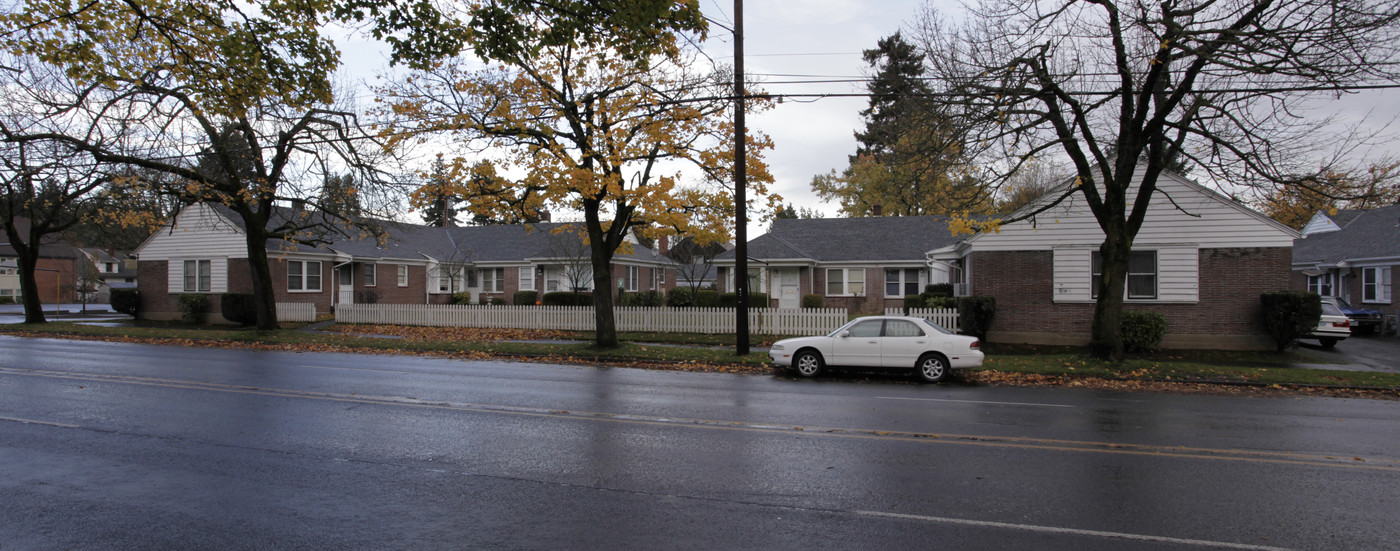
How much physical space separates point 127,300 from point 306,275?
7.76 meters

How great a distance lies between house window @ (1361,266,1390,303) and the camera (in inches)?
1059

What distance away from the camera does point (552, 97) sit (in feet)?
57.2

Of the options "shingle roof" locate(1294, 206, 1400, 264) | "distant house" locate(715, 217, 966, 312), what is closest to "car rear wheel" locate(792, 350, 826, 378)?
"distant house" locate(715, 217, 966, 312)

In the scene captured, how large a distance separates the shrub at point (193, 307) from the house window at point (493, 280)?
43.0 ft

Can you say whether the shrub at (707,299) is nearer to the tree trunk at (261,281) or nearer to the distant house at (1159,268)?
the distant house at (1159,268)

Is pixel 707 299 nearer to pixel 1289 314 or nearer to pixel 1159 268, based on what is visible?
pixel 1159 268

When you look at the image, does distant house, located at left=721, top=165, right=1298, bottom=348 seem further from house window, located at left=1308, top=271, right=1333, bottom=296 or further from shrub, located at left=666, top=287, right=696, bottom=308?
house window, located at left=1308, top=271, right=1333, bottom=296

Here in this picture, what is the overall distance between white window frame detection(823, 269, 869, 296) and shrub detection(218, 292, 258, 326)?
24.2 meters

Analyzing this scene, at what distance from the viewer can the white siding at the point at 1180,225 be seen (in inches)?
754

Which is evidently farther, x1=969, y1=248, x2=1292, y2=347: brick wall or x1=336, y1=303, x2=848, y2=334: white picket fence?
x1=336, y1=303, x2=848, y2=334: white picket fence

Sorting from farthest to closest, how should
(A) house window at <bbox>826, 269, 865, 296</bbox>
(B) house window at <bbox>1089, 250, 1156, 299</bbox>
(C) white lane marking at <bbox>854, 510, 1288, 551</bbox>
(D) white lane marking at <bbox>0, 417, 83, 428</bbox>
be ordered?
(A) house window at <bbox>826, 269, 865, 296</bbox>, (B) house window at <bbox>1089, 250, 1156, 299</bbox>, (D) white lane marking at <bbox>0, 417, 83, 428</bbox>, (C) white lane marking at <bbox>854, 510, 1288, 551</bbox>

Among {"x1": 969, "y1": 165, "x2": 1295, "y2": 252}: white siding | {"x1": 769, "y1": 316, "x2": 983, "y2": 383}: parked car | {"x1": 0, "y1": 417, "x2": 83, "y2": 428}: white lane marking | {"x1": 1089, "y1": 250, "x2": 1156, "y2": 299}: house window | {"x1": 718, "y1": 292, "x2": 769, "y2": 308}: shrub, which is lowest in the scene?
{"x1": 0, "y1": 417, "x2": 83, "y2": 428}: white lane marking

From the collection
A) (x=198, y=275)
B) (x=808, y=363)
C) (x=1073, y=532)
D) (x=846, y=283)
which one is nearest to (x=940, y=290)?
(x=846, y=283)

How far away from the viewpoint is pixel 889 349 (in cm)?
1377
